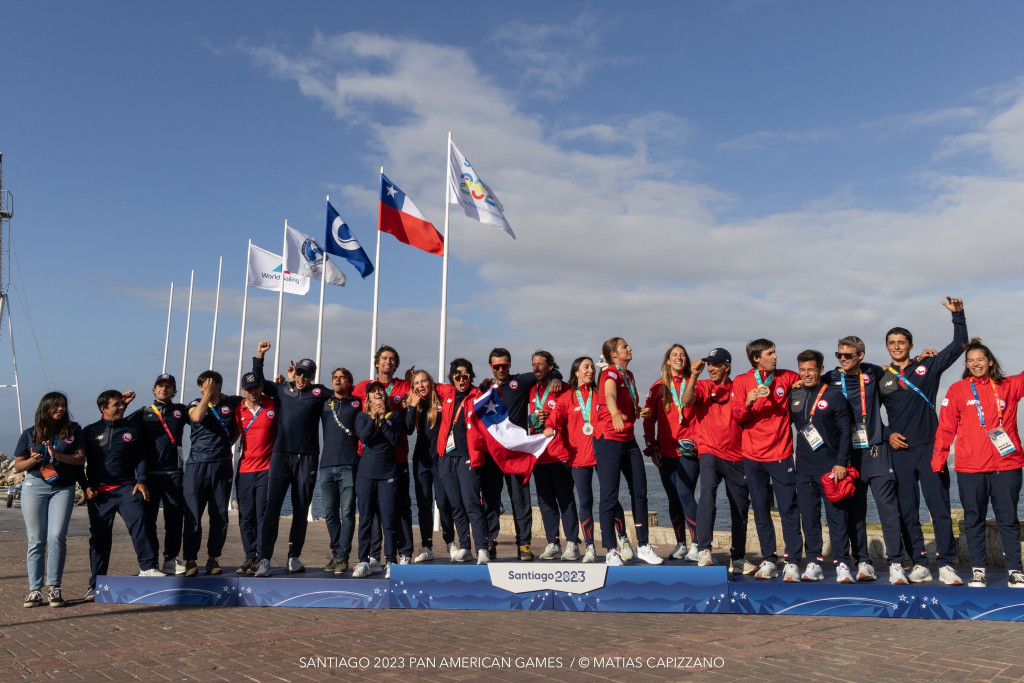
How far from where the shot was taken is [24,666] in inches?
185

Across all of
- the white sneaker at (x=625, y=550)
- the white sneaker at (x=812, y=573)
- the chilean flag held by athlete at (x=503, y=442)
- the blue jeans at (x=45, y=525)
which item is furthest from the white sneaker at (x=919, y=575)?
the blue jeans at (x=45, y=525)

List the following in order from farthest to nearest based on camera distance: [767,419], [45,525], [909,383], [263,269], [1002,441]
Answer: [263,269] → [45,525] → [767,419] → [909,383] → [1002,441]

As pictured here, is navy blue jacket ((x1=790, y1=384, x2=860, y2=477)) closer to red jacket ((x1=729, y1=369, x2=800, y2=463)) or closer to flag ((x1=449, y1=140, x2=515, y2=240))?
red jacket ((x1=729, y1=369, x2=800, y2=463))

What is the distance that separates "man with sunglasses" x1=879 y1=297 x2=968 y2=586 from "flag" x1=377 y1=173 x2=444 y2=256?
8.45m

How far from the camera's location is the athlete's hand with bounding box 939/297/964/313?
6.39 m

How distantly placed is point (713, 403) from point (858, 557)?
183 centimetres

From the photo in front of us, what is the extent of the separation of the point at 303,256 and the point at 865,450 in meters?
14.3

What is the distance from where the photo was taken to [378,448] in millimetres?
7051

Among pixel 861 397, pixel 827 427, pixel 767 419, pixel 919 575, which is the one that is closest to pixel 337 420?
pixel 767 419

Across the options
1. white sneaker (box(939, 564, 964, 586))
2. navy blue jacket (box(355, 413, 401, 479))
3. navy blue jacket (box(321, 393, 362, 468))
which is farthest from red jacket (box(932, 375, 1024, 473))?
navy blue jacket (box(321, 393, 362, 468))

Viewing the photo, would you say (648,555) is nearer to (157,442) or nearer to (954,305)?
(954,305)

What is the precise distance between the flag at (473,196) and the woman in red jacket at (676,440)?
617cm

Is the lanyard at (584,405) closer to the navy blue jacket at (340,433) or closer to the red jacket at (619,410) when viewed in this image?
the red jacket at (619,410)

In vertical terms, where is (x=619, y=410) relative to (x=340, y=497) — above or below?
above
